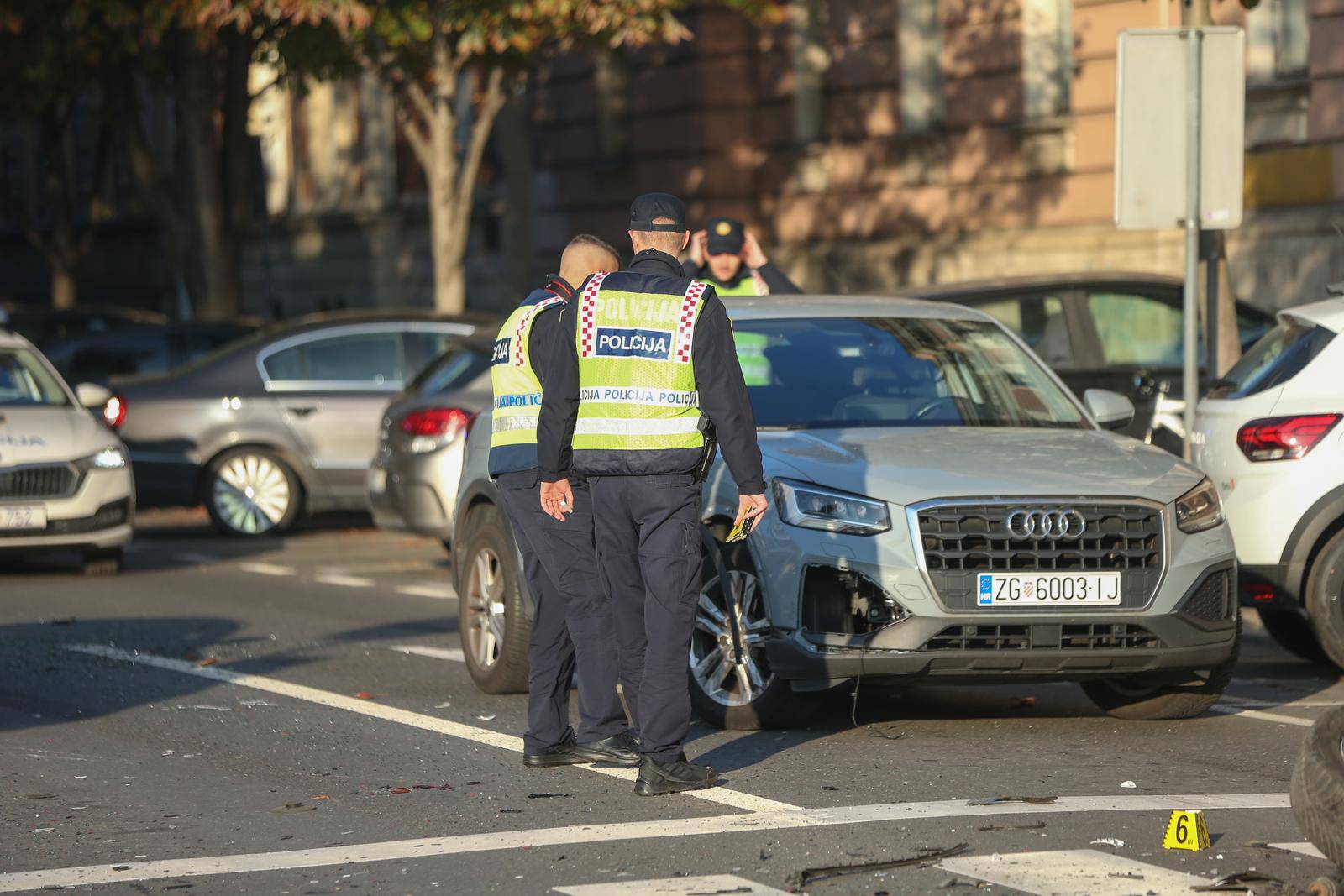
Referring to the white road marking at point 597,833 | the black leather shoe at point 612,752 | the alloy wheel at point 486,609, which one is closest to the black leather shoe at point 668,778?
the white road marking at point 597,833

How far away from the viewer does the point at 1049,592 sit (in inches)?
309

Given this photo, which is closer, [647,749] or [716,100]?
[647,749]

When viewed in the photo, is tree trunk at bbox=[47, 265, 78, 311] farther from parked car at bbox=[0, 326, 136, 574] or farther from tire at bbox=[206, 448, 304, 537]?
parked car at bbox=[0, 326, 136, 574]

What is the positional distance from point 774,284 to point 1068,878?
23.5 feet

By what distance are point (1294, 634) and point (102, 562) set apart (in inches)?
302

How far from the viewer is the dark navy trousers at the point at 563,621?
7500 mm

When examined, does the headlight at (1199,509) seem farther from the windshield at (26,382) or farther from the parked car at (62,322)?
the parked car at (62,322)

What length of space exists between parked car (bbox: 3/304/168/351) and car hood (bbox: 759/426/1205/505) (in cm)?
1288

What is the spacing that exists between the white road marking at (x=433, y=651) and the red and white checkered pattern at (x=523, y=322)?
9.88ft

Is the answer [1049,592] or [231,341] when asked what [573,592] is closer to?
[1049,592]

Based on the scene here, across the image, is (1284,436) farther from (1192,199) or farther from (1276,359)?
(1192,199)

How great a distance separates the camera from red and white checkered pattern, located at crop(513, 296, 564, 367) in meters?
7.69

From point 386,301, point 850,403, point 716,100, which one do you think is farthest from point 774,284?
point 386,301

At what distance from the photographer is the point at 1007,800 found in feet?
22.7
